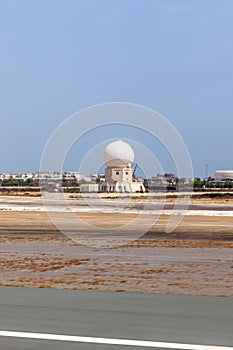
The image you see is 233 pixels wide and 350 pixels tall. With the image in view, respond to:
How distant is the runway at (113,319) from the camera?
21.7 ft

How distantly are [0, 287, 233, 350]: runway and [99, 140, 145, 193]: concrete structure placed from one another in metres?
61.1

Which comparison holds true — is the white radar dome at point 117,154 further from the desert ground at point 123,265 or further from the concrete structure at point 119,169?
the desert ground at point 123,265

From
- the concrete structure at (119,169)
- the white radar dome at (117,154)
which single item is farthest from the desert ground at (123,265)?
the white radar dome at (117,154)

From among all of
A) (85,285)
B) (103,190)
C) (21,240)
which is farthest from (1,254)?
(103,190)

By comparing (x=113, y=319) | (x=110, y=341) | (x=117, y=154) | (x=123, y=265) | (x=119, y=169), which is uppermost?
(x=117, y=154)

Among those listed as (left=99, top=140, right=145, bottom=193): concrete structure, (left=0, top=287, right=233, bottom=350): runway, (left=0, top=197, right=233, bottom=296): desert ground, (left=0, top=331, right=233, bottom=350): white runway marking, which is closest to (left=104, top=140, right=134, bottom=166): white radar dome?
(left=99, top=140, right=145, bottom=193): concrete structure

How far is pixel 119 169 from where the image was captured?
79312mm

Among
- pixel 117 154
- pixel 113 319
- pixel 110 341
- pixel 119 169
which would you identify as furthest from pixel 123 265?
pixel 117 154

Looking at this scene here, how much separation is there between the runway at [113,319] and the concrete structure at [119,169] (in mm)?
61061

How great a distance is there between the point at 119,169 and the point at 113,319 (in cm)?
7152

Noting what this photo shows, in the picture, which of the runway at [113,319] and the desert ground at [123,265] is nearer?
the runway at [113,319]

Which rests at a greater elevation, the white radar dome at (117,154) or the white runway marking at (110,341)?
the white radar dome at (117,154)

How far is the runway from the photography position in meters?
6.62

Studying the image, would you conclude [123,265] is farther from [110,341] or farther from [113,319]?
[110,341]
